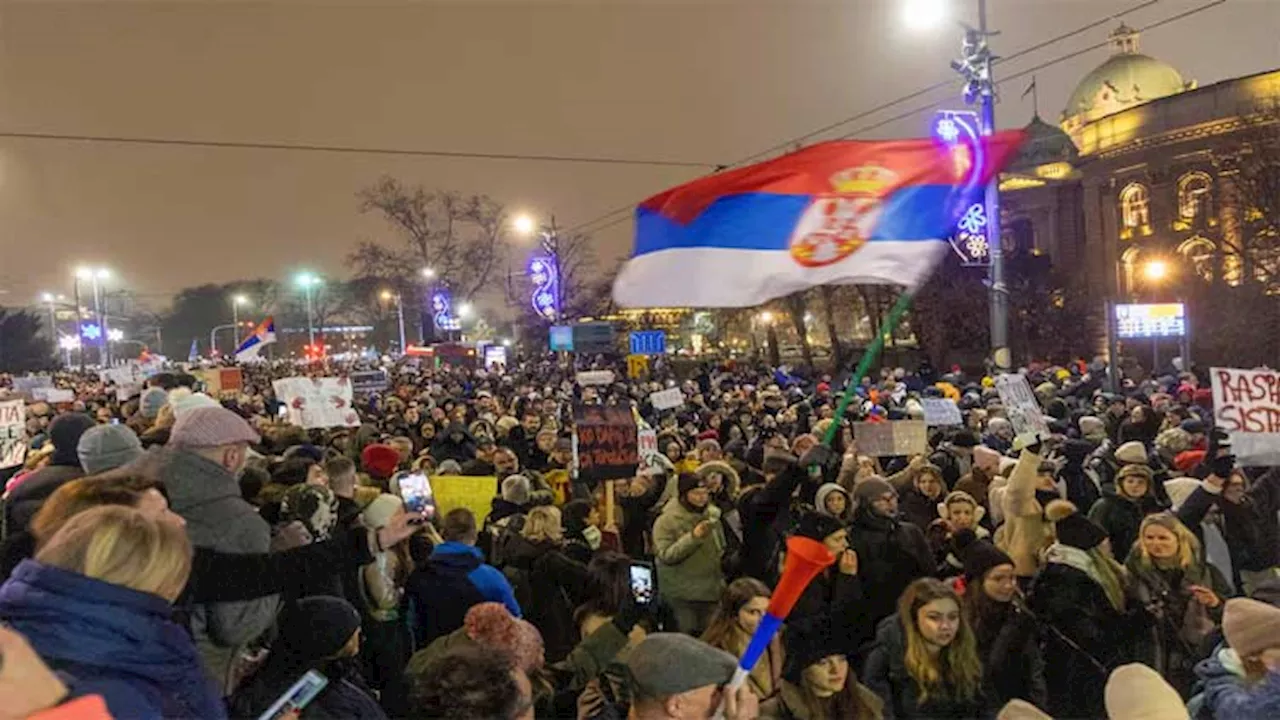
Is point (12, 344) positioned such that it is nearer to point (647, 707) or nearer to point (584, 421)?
point (584, 421)

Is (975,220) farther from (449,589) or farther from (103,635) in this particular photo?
(103,635)

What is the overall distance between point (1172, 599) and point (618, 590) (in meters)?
2.92

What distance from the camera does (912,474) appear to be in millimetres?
7535

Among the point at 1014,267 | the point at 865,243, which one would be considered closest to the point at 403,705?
the point at 865,243

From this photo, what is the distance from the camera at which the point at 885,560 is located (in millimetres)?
5520

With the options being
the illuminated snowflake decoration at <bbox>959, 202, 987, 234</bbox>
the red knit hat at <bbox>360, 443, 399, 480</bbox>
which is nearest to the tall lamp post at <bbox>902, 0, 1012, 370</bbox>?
the illuminated snowflake decoration at <bbox>959, 202, 987, 234</bbox>

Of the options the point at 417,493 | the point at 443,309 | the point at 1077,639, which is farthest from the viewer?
the point at 443,309

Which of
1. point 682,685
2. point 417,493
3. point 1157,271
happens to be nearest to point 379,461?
point 417,493

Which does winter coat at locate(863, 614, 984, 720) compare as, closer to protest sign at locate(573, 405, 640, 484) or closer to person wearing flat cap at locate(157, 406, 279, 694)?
person wearing flat cap at locate(157, 406, 279, 694)

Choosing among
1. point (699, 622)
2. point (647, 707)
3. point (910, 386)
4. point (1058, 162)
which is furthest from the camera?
point (1058, 162)

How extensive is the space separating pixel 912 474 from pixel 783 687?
12.2ft

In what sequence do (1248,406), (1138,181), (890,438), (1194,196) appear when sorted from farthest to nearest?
(1138,181), (1194,196), (890,438), (1248,406)

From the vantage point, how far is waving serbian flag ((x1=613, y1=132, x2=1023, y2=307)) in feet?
16.2

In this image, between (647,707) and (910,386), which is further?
(910,386)
